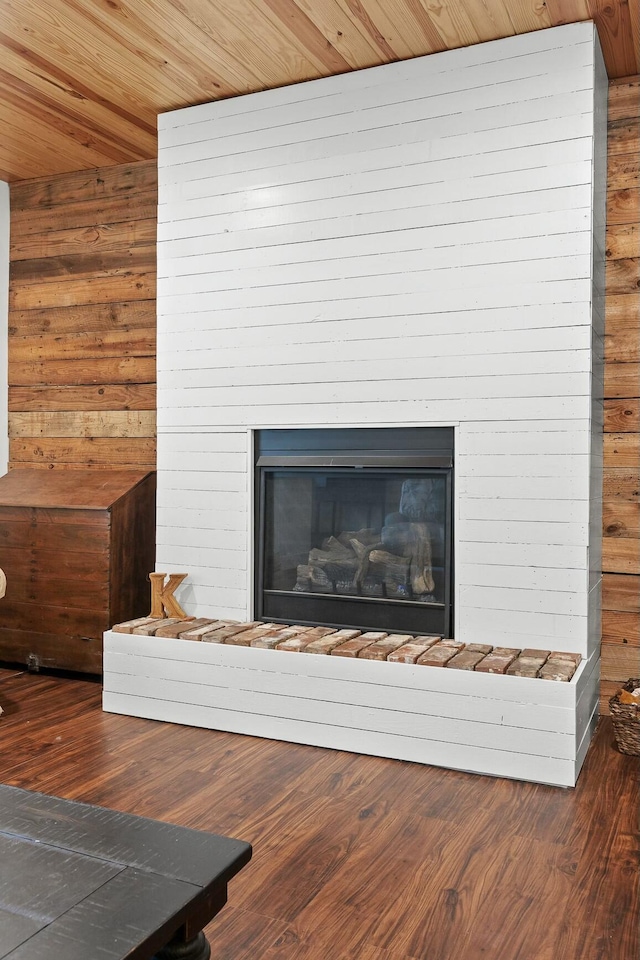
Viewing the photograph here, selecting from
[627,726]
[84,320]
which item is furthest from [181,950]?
[84,320]

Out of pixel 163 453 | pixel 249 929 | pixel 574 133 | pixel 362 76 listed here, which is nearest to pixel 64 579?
pixel 163 453

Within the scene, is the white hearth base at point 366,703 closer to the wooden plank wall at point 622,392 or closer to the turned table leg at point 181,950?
the wooden plank wall at point 622,392

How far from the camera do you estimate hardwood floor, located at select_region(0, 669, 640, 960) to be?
1638 mm

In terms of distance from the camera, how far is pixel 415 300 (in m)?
2.92

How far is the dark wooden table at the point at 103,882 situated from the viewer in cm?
102

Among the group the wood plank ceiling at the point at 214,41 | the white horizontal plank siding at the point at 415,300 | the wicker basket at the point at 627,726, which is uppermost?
the wood plank ceiling at the point at 214,41

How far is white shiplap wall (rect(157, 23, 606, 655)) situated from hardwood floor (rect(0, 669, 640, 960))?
1.97ft

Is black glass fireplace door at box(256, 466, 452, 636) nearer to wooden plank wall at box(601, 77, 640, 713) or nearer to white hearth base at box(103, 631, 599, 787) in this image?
white hearth base at box(103, 631, 599, 787)

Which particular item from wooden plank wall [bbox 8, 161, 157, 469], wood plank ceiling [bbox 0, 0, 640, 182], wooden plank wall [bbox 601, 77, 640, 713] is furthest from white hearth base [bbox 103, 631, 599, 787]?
wood plank ceiling [bbox 0, 0, 640, 182]

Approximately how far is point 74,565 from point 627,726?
2.31 metres

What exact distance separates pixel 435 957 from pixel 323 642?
1.32 meters

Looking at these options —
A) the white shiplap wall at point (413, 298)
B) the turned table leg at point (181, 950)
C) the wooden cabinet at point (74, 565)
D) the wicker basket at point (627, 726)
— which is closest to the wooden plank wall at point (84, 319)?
the wooden cabinet at point (74, 565)

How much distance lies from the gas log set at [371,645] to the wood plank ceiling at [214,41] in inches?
83.0

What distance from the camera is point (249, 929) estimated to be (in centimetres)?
165
